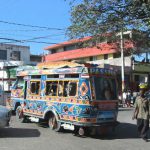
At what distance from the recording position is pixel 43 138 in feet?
42.8

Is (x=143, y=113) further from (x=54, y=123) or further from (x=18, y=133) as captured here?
(x=18, y=133)

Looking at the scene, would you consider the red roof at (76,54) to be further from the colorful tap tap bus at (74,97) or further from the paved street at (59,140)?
the paved street at (59,140)

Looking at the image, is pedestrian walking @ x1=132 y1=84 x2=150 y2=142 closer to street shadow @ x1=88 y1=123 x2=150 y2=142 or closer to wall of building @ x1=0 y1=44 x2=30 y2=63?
street shadow @ x1=88 y1=123 x2=150 y2=142

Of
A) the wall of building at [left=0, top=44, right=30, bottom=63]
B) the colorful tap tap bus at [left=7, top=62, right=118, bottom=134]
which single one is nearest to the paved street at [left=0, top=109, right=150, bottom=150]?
the colorful tap tap bus at [left=7, top=62, right=118, bottom=134]

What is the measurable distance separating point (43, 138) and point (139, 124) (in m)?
3.33

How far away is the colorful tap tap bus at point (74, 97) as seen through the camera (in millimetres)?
13531

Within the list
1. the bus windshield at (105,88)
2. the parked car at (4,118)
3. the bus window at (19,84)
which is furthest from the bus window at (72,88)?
the bus window at (19,84)

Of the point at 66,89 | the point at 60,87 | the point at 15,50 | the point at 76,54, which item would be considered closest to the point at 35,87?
the point at 60,87

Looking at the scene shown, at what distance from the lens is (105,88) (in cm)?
1411

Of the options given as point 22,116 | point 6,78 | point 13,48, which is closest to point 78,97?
point 22,116

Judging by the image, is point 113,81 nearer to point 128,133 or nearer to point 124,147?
point 128,133

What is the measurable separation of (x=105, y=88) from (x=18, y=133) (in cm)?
354

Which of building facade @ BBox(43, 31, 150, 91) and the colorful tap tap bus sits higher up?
building facade @ BBox(43, 31, 150, 91)

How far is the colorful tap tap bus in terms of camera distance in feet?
44.4
